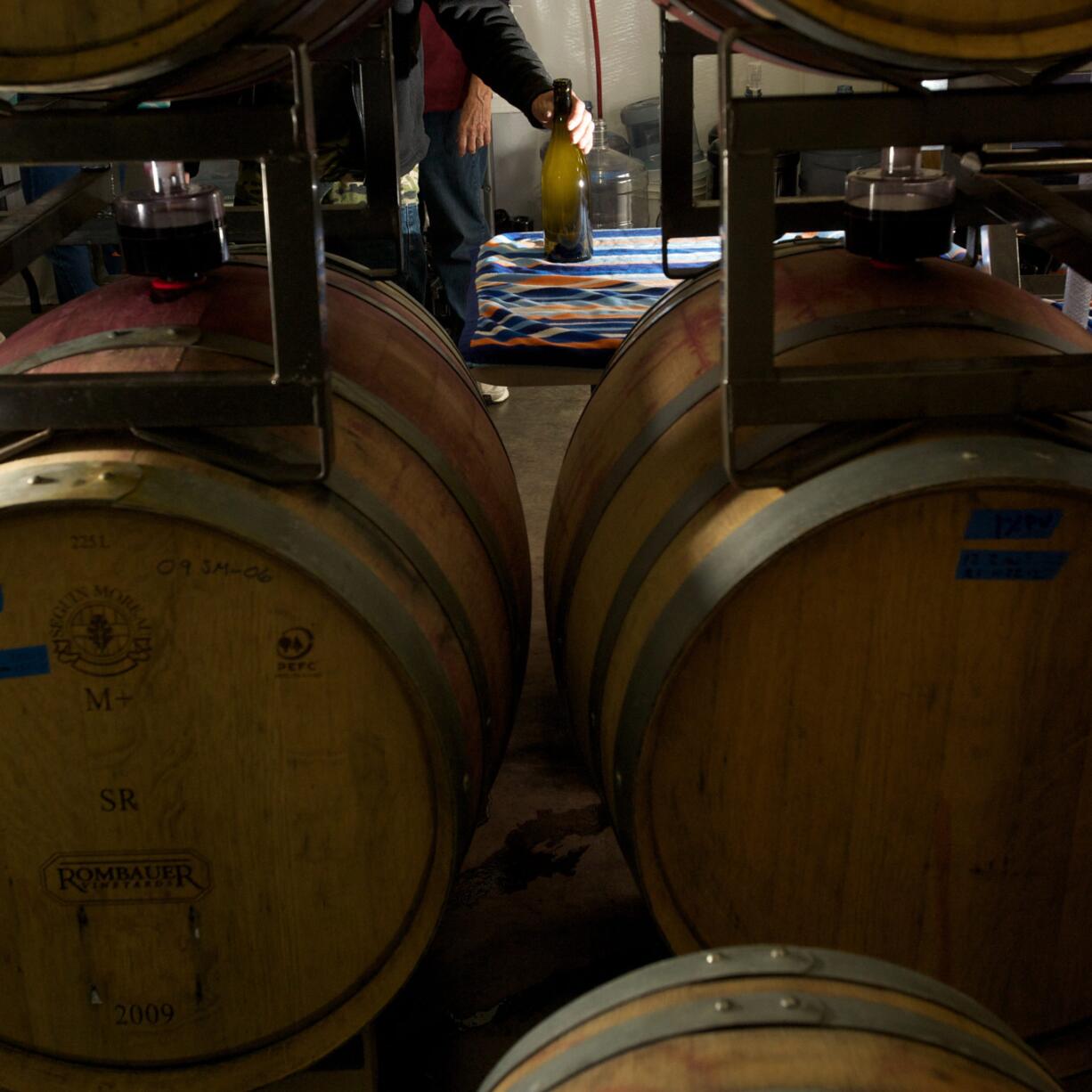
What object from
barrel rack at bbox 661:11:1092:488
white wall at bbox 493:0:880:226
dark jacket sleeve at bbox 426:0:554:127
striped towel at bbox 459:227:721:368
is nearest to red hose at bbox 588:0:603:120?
white wall at bbox 493:0:880:226

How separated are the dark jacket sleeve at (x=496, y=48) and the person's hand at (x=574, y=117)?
19 millimetres

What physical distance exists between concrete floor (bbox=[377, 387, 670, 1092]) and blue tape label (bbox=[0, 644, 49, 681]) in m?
0.79

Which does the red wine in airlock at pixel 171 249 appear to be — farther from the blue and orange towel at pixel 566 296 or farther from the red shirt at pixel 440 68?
the red shirt at pixel 440 68

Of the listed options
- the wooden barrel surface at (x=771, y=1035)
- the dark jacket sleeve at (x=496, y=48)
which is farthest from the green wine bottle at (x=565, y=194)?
the wooden barrel surface at (x=771, y=1035)

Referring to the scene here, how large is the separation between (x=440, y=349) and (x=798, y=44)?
79cm

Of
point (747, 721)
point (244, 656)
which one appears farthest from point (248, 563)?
point (747, 721)

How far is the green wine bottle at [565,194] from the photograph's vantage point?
3.55m

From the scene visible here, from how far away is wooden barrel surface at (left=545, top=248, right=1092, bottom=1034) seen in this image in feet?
4.63

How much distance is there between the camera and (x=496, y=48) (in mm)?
3848

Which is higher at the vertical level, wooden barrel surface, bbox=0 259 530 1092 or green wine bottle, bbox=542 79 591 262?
green wine bottle, bbox=542 79 591 262

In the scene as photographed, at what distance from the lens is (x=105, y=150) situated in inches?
53.0

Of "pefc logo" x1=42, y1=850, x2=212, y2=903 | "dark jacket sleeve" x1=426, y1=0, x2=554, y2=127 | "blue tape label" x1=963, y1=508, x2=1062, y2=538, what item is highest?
"dark jacket sleeve" x1=426, y1=0, x2=554, y2=127

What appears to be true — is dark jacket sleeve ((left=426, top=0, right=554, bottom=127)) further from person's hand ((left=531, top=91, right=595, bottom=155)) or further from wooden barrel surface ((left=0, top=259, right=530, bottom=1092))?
wooden barrel surface ((left=0, top=259, right=530, bottom=1092))

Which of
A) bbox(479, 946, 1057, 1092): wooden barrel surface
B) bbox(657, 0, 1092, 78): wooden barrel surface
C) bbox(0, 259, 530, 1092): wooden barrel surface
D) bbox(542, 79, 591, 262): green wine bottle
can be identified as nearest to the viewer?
bbox(479, 946, 1057, 1092): wooden barrel surface
